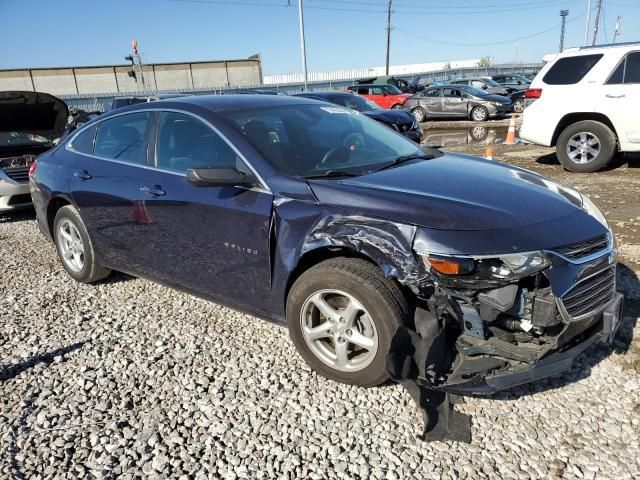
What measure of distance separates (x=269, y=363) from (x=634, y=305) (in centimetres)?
266

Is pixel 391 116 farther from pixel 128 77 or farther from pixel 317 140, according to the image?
pixel 128 77

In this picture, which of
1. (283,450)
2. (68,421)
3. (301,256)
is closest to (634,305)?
(301,256)

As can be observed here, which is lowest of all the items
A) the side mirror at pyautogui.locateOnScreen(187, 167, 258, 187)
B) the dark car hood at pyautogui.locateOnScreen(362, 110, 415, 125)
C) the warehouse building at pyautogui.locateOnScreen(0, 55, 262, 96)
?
the dark car hood at pyautogui.locateOnScreen(362, 110, 415, 125)

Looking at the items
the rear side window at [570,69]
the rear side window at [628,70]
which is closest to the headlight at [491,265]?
the rear side window at [628,70]

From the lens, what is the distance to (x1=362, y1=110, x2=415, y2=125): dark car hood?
36.7 feet

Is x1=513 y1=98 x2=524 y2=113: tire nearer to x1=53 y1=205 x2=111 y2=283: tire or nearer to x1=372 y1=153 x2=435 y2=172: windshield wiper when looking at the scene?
x1=372 y1=153 x2=435 y2=172: windshield wiper

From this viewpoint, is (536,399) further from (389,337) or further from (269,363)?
(269,363)

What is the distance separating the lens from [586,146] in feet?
26.8

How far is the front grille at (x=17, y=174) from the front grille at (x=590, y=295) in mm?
7203

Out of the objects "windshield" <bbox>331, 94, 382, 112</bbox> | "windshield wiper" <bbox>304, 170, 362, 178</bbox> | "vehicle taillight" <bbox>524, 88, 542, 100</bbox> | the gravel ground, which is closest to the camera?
the gravel ground

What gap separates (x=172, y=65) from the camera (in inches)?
1788

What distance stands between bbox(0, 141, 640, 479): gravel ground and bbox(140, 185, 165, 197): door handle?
992 mm

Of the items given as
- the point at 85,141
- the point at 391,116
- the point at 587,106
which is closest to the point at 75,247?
the point at 85,141

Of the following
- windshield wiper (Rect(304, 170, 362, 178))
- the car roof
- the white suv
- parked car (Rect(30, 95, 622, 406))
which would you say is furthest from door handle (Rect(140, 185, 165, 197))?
the white suv
